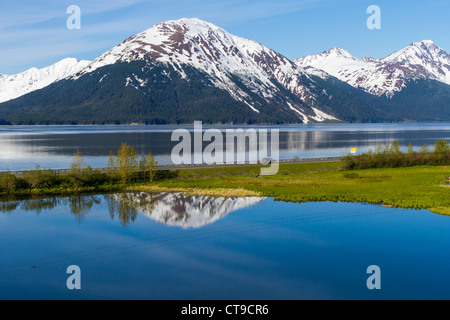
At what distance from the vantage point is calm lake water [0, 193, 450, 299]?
4234 cm

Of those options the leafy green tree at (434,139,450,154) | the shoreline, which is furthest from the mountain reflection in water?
the leafy green tree at (434,139,450,154)

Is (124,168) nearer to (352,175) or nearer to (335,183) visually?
(335,183)

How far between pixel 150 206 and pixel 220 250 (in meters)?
27.0

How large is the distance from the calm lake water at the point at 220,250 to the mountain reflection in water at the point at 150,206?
0.29 meters

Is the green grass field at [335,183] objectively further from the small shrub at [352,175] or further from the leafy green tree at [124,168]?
the leafy green tree at [124,168]

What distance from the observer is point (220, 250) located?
53250 millimetres

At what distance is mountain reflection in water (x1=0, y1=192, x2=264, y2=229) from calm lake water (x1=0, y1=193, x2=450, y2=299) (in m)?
0.29

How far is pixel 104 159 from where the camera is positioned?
14475 cm

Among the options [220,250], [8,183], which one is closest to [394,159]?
[220,250]

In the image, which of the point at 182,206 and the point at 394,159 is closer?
the point at 182,206

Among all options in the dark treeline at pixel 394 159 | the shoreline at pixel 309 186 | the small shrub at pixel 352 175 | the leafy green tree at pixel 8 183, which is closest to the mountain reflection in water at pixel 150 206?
the shoreline at pixel 309 186

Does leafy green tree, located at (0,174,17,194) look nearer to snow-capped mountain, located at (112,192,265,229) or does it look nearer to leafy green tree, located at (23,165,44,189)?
leafy green tree, located at (23,165,44,189)
